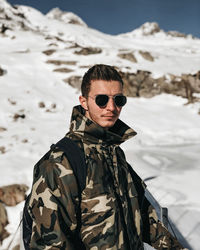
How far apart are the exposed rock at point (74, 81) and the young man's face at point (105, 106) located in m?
16.5

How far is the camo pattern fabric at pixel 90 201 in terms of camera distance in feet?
3.84

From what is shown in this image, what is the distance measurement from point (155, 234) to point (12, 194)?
18.1ft

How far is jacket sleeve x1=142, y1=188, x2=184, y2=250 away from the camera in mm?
1679

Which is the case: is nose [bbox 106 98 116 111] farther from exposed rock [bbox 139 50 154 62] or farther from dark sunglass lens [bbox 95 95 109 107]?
exposed rock [bbox 139 50 154 62]

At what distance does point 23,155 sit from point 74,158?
7.61 m

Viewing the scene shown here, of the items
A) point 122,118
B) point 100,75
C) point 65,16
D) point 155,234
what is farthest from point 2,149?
point 65,16

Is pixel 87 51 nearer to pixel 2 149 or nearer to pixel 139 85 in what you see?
pixel 139 85

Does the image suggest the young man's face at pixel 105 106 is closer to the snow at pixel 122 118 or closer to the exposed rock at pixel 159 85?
the snow at pixel 122 118

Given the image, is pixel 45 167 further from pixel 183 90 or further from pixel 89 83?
pixel 183 90

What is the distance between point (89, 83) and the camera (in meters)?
1.49

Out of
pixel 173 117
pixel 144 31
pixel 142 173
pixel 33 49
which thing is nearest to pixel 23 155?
pixel 142 173

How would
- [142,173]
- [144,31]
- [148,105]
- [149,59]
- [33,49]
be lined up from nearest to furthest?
[142,173]
[148,105]
[149,59]
[33,49]
[144,31]

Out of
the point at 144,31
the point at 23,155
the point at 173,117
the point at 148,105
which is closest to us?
the point at 23,155

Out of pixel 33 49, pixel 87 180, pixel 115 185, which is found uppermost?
pixel 33 49
